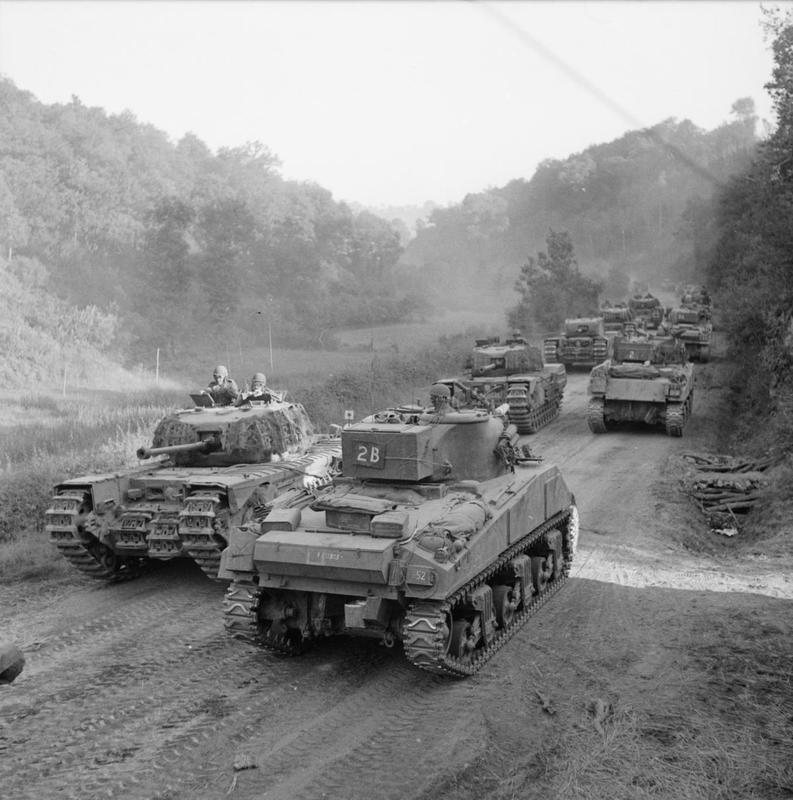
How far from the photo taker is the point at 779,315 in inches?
894

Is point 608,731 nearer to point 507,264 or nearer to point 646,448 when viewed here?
point 646,448

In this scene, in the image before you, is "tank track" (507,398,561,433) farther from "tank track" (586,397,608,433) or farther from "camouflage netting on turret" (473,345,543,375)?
"tank track" (586,397,608,433)

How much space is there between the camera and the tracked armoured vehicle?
20984mm

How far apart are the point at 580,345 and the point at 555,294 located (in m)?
14.3

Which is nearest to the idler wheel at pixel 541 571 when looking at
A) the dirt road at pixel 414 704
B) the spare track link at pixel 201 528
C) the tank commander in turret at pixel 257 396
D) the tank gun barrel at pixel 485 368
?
the dirt road at pixel 414 704

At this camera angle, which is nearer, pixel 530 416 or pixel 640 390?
pixel 640 390

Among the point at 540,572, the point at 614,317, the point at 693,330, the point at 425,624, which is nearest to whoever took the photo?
the point at 425,624

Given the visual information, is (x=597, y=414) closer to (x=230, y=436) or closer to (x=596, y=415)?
(x=596, y=415)

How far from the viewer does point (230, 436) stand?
12766 mm

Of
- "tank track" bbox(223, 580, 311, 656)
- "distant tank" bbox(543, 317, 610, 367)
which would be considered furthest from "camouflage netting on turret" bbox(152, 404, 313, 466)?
"distant tank" bbox(543, 317, 610, 367)

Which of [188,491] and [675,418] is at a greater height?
[188,491]

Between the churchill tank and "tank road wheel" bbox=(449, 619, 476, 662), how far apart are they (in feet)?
0.04

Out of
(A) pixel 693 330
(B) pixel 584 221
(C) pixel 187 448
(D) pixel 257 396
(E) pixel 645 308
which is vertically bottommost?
(C) pixel 187 448

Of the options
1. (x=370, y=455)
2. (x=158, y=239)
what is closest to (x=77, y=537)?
(x=370, y=455)
